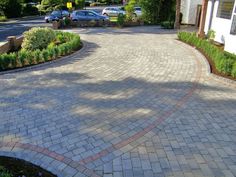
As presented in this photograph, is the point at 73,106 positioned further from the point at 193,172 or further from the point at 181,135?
the point at 193,172

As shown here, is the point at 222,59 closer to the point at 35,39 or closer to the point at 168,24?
the point at 35,39

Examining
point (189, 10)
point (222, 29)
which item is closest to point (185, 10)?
point (189, 10)

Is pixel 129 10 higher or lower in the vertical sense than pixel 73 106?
higher

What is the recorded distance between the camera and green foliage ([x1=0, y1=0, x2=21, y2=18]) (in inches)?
1534

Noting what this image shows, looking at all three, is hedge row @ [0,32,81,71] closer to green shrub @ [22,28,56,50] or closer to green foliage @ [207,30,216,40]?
green shrub @ [22,28,56,50]

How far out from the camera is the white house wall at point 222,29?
13730 mm

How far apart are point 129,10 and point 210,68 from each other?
1751 centimetres

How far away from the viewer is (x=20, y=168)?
530 centimetres

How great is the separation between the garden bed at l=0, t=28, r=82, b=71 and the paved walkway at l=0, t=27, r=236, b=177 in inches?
33.5

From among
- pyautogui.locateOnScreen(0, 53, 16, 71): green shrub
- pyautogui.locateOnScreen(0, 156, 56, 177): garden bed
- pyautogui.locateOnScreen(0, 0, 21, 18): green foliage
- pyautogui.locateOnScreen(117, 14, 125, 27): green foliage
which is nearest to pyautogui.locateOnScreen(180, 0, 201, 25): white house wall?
pyautogui.locateOnScreen(117, 14, 125, 27): green foliage

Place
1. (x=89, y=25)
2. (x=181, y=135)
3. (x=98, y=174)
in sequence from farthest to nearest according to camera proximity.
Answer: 1. (x=89, y=25)
2. (x=181, y=135)
3. (x=98, y=174)

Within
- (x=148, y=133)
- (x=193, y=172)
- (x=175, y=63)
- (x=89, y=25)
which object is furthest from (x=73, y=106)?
(x=89, y=25)

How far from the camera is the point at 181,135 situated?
645 cm

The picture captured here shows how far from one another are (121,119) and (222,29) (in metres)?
12.1
